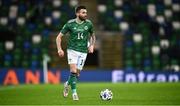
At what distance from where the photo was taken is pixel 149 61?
2612 cm

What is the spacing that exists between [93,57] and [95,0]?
3633 mm

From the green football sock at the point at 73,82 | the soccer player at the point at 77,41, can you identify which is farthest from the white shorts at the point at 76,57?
the green football sock at the point at 73,82

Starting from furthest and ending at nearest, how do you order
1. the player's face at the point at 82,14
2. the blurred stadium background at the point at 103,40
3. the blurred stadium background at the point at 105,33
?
1. the blurred stadium background at the point at 105,33
2. the blurred stadium background at the point at 103,40
3. the player's face at the point at 82,14

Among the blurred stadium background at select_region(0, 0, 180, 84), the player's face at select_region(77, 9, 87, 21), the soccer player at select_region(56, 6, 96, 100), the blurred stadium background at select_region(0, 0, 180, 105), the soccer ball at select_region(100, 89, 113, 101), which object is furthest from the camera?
the blurred stadium background at select_region(0, 0, 180, 84)

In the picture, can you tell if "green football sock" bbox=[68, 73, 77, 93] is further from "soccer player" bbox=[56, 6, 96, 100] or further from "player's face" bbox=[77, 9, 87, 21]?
"player's face" bbox=[77, 9, 87, 21]

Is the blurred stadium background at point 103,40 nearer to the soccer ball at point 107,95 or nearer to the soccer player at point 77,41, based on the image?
the soccer player at point 77,41

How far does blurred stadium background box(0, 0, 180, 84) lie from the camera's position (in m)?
26.0

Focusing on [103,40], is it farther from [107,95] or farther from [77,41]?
[107,95]

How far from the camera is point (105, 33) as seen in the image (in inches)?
1063

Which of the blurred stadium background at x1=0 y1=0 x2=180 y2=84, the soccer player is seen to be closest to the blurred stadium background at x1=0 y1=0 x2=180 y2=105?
the blurred stadium background at x1=0 y1=0 x2=180 y2=84

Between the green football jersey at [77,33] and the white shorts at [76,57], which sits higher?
the green football jersey at [77,33]

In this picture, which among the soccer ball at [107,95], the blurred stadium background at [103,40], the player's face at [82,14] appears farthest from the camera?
Answer: the blurred stadium background at [103,40]

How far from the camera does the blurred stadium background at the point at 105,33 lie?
26016mm

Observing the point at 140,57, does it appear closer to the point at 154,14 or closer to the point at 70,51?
the point at 154,14
